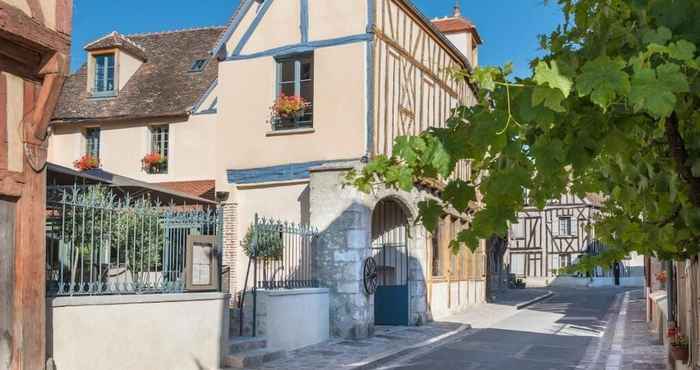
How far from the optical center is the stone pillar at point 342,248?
13.5 metres

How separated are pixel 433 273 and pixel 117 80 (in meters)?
9.50

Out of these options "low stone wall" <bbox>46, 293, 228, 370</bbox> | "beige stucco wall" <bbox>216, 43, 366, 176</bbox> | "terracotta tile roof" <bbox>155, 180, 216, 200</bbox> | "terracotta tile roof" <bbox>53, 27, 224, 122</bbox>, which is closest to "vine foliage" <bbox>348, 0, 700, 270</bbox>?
"low stone wall" <bbox>46, 293, 228, 370</bbox>

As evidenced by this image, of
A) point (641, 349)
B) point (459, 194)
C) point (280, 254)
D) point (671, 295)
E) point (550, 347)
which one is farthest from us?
point (550, 347)

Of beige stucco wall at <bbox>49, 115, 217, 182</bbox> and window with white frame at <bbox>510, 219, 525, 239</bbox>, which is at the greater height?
beige stucco wall at <bbox>49, 115, 217, 182</bbox>

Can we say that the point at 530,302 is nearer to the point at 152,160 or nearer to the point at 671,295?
the point at 152,160

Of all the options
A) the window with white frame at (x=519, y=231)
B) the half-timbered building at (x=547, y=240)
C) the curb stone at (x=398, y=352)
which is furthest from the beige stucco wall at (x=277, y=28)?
the window with white frame at (x=519, y=231)

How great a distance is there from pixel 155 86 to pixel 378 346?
1062cm

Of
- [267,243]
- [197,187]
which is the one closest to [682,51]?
[267,243]

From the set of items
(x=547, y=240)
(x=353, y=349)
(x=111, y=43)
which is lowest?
(x=353, y=349)

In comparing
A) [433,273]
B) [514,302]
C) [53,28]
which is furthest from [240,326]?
[514,302]

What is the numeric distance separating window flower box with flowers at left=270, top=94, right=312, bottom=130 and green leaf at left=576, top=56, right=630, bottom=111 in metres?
12.7

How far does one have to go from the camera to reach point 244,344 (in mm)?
10688

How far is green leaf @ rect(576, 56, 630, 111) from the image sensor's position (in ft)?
7.06

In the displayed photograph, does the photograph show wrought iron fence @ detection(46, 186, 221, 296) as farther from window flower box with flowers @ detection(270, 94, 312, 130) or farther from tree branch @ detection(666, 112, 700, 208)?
tree branch @ detection(666, 112, 700, 208)
